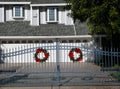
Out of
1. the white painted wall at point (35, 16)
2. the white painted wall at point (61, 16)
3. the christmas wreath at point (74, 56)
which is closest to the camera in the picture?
the christmas wreath at point (74, 56)

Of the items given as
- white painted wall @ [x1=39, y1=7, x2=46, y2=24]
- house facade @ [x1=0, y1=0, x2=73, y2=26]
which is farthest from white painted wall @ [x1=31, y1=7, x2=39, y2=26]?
white painted wall @ [x1=39, y1=7, x2=46, y2=24]

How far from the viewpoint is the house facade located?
1294 inches

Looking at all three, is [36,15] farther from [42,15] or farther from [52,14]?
[52,14]

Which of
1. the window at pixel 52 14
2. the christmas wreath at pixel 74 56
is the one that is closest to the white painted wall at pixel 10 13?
the window at pixel 52 14

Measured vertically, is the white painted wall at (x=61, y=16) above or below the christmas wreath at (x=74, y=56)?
above

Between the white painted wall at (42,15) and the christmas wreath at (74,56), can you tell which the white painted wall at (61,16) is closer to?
the white painted wall at (42,15)

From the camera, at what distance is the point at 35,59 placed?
2927 cm

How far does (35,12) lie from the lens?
3300 cm

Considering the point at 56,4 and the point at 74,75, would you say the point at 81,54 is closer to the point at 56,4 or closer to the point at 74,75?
the point at 56,4

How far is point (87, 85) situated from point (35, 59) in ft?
42.9

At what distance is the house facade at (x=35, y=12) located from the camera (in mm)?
32875

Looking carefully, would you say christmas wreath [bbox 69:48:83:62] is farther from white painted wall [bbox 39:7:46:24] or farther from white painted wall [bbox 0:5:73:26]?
white painted wall [bbox 39:7:46:24]

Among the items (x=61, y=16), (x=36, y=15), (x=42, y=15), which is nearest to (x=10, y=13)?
(x=36, y=15)

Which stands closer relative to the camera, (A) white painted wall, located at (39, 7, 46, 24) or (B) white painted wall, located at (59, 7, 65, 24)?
(B) white painted wall, located at (59, 7, 65, 24)
